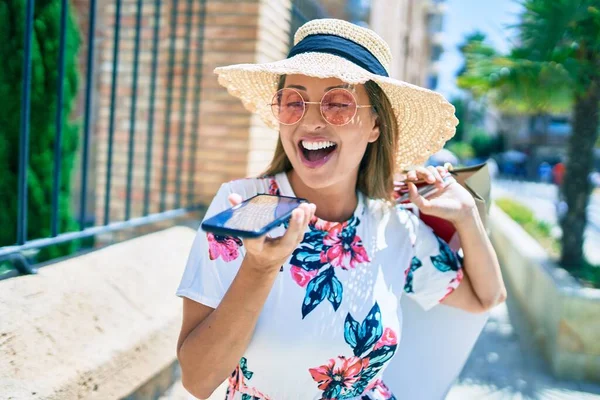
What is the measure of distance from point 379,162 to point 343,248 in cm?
42

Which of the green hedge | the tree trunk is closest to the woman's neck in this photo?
the green hedge

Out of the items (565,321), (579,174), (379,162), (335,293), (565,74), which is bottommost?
(565,321)

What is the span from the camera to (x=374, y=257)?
170 centimetres

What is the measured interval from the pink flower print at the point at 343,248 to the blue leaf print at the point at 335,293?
0.04 meters

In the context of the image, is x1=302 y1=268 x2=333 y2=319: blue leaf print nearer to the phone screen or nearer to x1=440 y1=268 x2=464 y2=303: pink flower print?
the phone screen

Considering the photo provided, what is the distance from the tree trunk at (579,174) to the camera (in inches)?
187

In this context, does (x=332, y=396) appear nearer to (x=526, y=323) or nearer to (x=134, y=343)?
(x=134, y=343)

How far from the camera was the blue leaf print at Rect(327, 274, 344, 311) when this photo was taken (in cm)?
153

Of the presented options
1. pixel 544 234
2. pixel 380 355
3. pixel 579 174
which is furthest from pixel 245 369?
pixel 544 234

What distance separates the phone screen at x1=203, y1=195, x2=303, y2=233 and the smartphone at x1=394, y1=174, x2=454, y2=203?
75cm

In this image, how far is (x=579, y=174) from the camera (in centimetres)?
486

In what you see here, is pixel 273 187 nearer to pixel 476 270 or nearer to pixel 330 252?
pixel 330 252

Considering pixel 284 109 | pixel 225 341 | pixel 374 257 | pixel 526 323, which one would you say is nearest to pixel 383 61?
pixel 284 109

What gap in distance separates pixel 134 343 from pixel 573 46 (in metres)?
4.24
